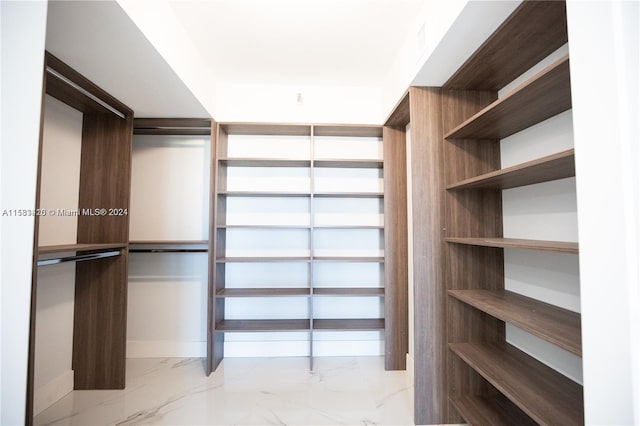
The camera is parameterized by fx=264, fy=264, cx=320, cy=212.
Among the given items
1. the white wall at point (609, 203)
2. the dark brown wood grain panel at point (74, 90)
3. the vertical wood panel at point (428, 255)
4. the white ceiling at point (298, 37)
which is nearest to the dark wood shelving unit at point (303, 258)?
the white ceiling at point (298, 37)

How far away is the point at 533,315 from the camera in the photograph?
1136mm

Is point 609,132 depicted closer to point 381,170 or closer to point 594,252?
point 594,252

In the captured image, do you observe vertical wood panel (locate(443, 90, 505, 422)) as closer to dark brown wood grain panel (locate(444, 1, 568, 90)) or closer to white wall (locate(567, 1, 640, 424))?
dark brown wood grain panel (locate(444, 1, 568, 90))

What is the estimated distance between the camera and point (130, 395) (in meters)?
1.90

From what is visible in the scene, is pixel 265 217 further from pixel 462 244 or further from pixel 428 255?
pixel 462 244

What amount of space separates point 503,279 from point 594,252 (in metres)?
1.02

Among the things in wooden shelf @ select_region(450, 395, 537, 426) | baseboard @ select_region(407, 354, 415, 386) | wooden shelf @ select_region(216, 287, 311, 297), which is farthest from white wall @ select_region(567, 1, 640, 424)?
wooden shelf @ select_region(216, 287, 311, 297)

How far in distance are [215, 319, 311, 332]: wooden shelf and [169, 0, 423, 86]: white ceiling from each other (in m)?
2.16

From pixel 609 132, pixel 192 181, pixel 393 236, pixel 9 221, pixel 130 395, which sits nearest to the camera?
pixel 609 132

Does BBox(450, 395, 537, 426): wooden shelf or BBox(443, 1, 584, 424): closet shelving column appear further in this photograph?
BBox(450, 395, 537, 426): wooden shelf

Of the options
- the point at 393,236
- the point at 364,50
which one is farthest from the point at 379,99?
the point at 393,236

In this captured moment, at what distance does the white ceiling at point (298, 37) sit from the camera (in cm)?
157

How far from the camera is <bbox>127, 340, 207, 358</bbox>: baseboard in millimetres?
2439

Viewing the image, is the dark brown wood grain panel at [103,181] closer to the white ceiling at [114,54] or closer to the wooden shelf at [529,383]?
the white ceiling at [114,54]
